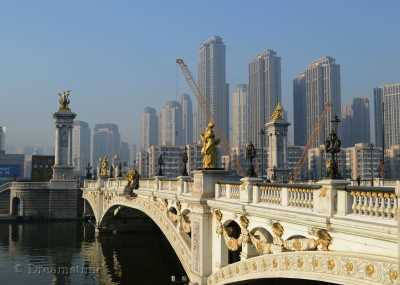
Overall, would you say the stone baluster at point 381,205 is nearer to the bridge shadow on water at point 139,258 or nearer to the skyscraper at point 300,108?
the bridge shadow on water at point 139,258

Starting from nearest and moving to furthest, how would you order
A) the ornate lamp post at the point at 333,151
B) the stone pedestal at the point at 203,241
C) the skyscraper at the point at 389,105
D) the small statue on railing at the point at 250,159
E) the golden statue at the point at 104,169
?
1. the ornate lamp post at the point at 333,151
2. the small statue on railing at the point at 250,159
3. the stone pedestal at the point at 203,241
4. the golden statue at the point at 104,169
5. the skyscraper at the point at 389,105

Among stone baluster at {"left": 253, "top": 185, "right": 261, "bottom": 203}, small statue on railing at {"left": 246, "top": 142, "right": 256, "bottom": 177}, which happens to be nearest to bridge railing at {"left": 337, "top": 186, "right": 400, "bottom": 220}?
stone baluster at {"left": 253, "top": 185, "right": 261, "bottom": 203}

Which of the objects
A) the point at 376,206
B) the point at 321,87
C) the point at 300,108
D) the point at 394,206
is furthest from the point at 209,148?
the point at 300,108

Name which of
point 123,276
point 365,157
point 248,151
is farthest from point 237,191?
point 365,157

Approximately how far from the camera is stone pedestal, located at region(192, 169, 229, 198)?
2375cm

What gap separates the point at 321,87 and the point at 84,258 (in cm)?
13788

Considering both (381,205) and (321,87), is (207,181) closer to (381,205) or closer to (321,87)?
(381,205)

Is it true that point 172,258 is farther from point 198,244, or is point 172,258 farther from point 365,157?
point 365,157

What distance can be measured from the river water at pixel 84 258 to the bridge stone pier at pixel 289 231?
12817 mm

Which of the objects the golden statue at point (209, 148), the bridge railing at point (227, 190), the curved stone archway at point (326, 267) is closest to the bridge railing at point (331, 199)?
the bridge railing at point (227, 190)

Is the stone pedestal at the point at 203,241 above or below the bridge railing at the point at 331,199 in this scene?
below

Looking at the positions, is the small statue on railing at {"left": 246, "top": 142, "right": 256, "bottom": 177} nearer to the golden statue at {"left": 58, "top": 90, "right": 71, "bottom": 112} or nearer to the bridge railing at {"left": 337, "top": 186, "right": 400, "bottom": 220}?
the bridge railing at {"left": 337, "top": 186, "right": 400, "bottom": 220}

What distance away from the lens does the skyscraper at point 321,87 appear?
170 metres

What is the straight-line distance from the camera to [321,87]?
174m
